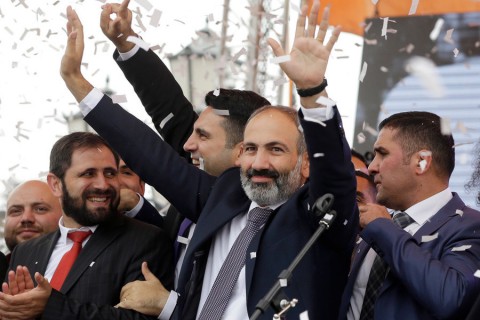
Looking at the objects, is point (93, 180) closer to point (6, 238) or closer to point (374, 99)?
point (6, 238)

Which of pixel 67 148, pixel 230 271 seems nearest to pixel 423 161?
pixel 230 271

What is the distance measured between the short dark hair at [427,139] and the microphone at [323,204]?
0.72 meters

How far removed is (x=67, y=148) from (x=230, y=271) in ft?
4.36

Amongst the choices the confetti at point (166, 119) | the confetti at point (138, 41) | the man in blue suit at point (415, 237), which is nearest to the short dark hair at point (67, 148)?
the confetti at point (166, 119)

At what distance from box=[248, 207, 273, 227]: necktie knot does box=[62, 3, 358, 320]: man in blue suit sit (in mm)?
17

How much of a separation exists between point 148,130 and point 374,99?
2287 millimetres

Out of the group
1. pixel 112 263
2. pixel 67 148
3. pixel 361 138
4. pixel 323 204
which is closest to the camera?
pixel 323 204

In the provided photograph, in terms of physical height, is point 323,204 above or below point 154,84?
below

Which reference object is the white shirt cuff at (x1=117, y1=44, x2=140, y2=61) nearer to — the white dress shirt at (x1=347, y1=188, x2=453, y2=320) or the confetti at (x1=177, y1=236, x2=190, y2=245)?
the confetti at (x1=177, y1=236, x2=190, y2=245)

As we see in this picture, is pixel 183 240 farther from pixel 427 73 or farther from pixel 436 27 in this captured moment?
pixel 436 27

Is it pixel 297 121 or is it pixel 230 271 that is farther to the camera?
pixel 297 121

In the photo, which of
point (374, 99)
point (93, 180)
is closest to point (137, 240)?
point (93, 180)

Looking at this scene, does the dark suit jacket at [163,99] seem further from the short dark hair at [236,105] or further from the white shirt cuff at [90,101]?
the white shirt cuff at [90,101]

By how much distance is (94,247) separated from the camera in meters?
4.96
